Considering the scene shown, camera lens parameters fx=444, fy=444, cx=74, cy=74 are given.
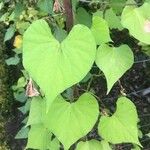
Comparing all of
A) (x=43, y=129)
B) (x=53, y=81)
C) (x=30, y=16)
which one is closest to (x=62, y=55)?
(x=53, y=81)

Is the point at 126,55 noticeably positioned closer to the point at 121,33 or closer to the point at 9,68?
Answer: the point at 121,33

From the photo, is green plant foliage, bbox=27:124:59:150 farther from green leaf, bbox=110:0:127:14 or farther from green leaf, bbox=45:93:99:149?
green leaf, bbox=110:0:127:14

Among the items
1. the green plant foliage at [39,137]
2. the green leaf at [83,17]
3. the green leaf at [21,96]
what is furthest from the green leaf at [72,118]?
the green leaf at [21,96]

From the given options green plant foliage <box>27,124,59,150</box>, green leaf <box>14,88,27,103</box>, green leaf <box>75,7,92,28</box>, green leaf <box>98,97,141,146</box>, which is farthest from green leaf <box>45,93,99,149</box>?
green leaf <box>14,88,27,103</box>

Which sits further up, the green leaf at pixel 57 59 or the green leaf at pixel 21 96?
the green leaf at pixel 57 59

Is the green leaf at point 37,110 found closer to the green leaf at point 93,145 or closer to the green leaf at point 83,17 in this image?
the green leaf at point 93,145

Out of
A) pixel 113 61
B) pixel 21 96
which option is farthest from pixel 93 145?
pixel 21 96

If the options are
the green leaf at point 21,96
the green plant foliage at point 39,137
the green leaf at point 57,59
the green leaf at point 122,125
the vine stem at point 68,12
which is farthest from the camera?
the green leaf at point 21,96
